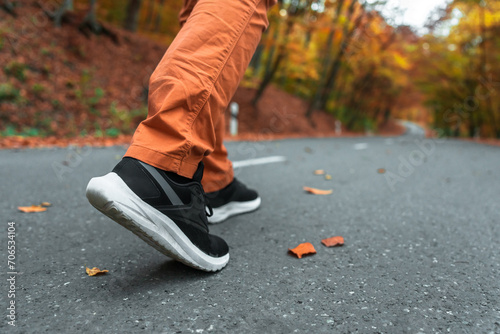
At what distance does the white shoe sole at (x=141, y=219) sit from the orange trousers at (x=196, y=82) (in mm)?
143

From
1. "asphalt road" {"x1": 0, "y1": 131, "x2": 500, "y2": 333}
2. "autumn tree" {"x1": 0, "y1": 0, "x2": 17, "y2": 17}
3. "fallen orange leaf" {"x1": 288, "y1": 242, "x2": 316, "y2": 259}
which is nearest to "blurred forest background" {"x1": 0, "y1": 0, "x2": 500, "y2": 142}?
"autumn tree" {"x1": 0, "y1": 0, "x2": 17, "y2": 17}

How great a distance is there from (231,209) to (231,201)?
2.1 inches

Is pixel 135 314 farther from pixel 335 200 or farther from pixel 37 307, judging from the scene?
pixel 335 200

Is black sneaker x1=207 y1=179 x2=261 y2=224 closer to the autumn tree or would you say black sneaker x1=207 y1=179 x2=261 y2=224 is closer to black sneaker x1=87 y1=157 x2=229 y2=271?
black sneaker x1=87 y1=157 x2=229 y2=271

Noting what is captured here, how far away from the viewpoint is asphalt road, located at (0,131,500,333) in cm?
111

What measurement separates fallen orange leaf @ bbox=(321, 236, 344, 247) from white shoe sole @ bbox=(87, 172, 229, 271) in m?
0.61

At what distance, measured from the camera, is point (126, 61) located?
33.8 feet

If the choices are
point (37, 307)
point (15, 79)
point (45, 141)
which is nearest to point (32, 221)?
point (37, 307)

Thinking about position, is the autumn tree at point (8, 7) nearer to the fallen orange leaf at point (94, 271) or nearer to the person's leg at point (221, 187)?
the person's leg at point (221, 187)

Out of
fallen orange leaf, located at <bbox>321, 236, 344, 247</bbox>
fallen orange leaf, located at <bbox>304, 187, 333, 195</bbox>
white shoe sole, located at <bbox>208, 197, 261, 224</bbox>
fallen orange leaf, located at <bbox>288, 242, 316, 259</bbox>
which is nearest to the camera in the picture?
fallen orange leaf, located at <bbox>288, 242, 316, 259</bbox>

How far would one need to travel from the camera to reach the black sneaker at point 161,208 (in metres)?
Result: 1.16

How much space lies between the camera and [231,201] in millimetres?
2127

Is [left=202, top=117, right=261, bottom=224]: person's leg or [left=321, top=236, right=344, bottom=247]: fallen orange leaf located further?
[left=202, top=117, right=261, bottom=224]: person's leg

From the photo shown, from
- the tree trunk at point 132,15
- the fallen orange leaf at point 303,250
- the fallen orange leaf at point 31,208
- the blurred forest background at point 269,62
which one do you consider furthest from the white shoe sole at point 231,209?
the tree trunk at point 132,15
